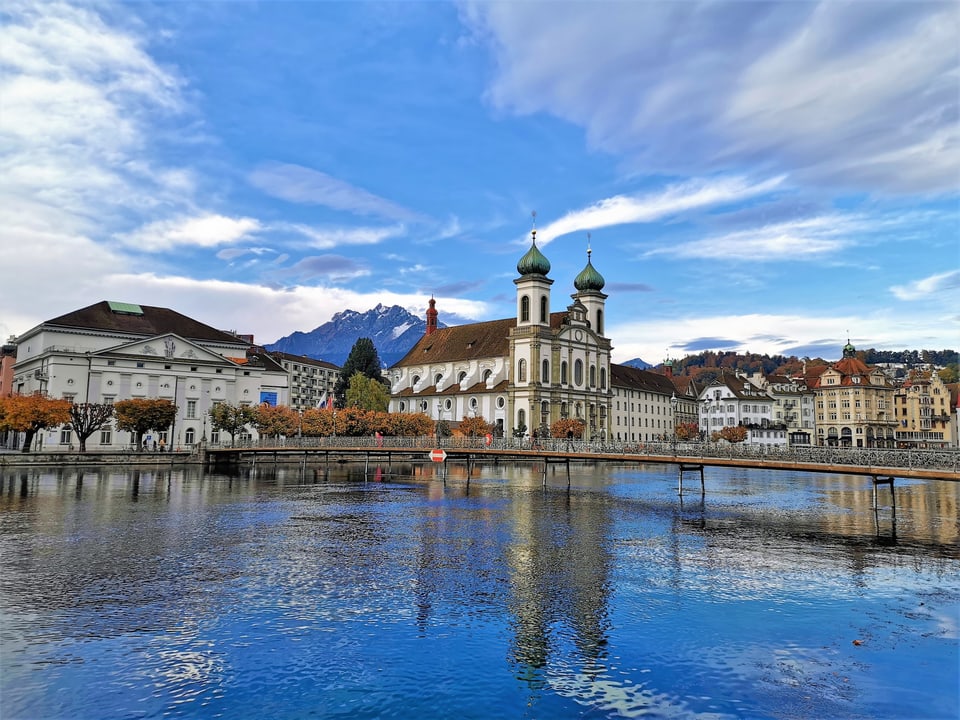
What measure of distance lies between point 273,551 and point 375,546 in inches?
156

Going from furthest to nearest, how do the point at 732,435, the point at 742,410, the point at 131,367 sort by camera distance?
the point at 742,410
the point at 732,435
the point at 131,367

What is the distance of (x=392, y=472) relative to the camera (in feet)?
250

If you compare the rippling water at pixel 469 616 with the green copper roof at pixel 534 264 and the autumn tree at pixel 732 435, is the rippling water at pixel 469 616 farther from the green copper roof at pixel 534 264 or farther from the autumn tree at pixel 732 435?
the autumn tree at pixel 732 435

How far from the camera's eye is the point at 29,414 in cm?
6806

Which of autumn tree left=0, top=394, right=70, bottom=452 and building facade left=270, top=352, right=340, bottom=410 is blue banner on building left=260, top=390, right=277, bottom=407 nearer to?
autumn tree left=0, top=394, right=70, bottom=452

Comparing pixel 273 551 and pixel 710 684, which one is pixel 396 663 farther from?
pixel 273 551

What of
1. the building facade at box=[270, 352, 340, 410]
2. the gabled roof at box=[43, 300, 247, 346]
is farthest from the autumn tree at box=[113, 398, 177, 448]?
the building facade at box=[270, 352, 340, 410]

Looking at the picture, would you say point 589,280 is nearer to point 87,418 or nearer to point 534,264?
point 534,264

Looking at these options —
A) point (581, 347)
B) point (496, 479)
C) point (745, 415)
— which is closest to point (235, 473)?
point (496, 479)

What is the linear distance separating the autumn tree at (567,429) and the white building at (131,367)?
130 feet

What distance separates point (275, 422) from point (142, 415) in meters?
14.8

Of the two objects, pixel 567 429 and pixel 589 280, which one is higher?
pixel 589 280

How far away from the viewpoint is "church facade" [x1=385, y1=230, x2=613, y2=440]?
10331cm

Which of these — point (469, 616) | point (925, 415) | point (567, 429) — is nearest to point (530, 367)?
point (567, 429)
